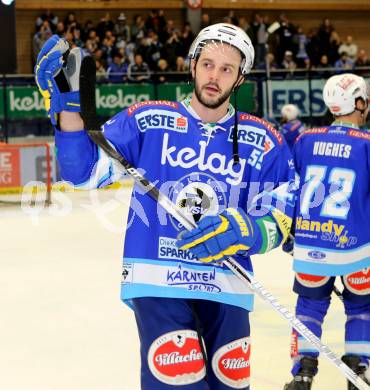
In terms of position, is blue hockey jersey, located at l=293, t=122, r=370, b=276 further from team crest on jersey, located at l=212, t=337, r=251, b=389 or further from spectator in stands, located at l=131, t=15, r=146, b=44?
spectator in stands, located at l=131, t=15, r=146, b=44

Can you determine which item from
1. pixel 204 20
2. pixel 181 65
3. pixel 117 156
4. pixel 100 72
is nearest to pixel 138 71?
pixel 100 72

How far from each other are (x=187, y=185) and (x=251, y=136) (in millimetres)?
258

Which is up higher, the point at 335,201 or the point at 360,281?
the point at 335,201

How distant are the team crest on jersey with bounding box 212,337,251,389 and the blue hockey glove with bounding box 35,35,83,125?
0.89 metres

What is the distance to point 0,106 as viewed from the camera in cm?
1214

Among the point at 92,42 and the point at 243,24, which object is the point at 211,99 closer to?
the point at 92,42

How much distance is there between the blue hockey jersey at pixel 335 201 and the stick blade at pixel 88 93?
161 centimetres

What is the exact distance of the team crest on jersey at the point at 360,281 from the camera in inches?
157

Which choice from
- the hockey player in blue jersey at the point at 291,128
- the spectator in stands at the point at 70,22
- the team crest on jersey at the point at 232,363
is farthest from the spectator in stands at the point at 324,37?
the team crest on jersey at the point at 232,363

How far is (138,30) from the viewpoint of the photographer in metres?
17.2

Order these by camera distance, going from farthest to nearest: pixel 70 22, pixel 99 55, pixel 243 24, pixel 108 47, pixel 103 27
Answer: pixel 243 24 < pixel 103 27 < pixel 70 22 < pixel 108 47 < pixel 99 55

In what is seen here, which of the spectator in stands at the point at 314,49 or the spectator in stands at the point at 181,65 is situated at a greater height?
the spectator in stands at the point at 314,49

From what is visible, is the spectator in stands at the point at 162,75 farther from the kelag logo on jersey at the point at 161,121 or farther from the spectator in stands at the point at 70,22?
the kelag logo on jersey at the point at 161,121

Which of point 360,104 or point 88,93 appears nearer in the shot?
point 88,93
